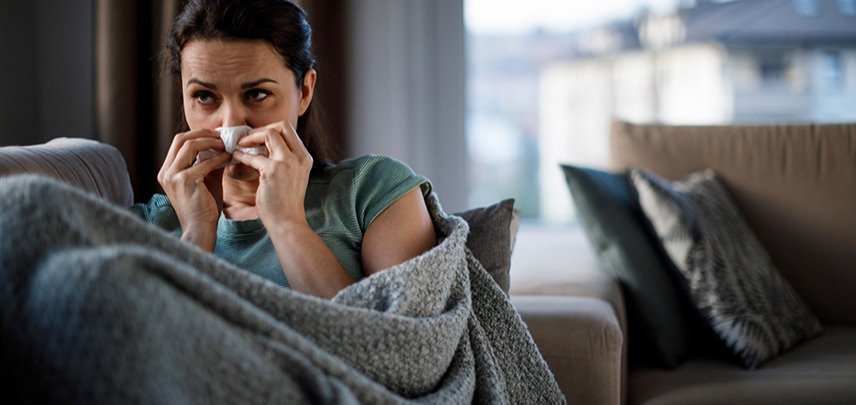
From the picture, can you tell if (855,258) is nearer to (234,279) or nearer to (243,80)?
(243,80)

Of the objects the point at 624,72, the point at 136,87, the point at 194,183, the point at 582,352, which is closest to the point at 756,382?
the point at 582,352

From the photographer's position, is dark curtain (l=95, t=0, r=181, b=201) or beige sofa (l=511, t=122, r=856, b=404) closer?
beige sofa (l=511, t=122, r=856, b=404)

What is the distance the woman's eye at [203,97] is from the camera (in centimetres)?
146

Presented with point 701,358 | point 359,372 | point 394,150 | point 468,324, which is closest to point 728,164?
point 701,358

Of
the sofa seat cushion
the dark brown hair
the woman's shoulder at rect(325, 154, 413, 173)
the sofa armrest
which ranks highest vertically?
the dark brown hair

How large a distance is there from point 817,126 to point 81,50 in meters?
2.08

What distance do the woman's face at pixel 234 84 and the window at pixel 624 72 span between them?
1587mm

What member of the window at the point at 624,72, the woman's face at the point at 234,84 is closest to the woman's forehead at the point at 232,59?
the woman's face at the point at 234,84

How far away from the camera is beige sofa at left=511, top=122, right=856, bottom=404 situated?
1651 millimetres

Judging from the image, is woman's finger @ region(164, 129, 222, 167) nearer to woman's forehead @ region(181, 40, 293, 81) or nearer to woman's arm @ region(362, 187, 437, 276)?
woman's forehead @ region(181, 40, 293, 81)

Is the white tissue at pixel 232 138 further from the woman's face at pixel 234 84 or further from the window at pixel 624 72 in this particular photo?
Result: the window at pixel 624 72

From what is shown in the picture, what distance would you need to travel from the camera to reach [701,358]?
6.14 feet

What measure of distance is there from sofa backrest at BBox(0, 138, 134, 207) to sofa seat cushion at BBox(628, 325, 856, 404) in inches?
42.5

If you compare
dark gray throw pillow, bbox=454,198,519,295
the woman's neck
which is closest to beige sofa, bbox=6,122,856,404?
dark gray throw pillow, bbox=454,198,519,295
